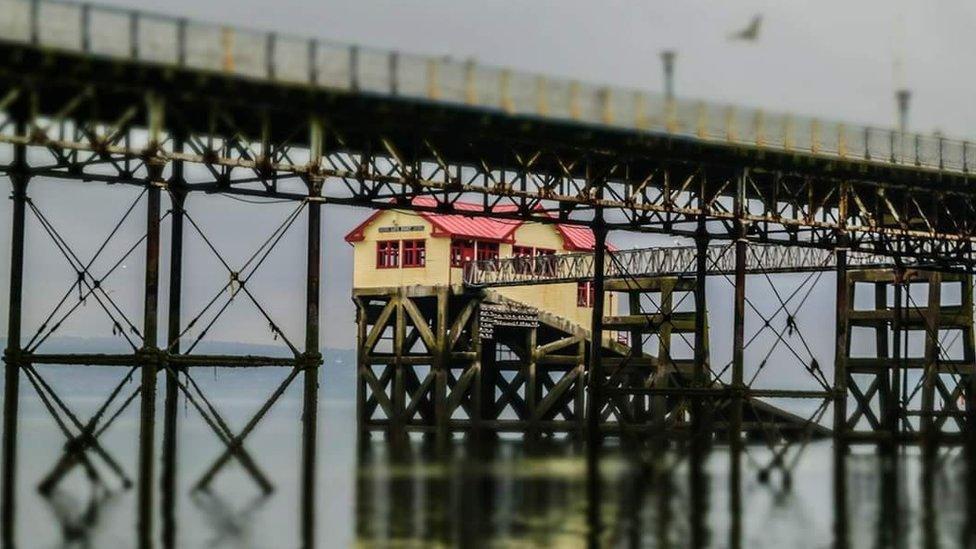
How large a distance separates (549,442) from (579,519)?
36256 mm

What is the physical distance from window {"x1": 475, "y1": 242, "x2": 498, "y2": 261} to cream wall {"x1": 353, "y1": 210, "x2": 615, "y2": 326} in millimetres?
372

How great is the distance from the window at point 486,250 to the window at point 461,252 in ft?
1.41

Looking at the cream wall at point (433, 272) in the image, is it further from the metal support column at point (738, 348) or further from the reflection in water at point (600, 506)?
the metal support column at point (738, 348)

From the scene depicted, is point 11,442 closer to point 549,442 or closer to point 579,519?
point 579,519

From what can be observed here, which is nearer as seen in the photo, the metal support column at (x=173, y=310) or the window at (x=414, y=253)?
the metal support column at (x=173, y=310)

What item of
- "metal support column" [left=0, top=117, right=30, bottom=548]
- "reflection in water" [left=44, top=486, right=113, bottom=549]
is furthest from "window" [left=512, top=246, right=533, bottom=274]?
"metal support column" [left=0, top=117, right=30, bottom=548]

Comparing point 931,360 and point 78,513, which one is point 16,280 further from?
point 931,360

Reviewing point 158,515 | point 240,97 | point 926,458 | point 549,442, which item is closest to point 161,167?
point 240,97

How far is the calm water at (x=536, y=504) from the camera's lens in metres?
30.3

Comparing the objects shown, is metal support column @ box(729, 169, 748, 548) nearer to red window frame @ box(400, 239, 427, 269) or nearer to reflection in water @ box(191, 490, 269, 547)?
reflection in water @ box(191, 490, 269, 547)

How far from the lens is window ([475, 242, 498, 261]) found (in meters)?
69.8

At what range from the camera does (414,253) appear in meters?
68.4

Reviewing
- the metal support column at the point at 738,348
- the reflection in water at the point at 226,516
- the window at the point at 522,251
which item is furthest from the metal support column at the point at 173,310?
the window at the point at 522,251

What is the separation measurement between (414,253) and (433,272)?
1418mm
